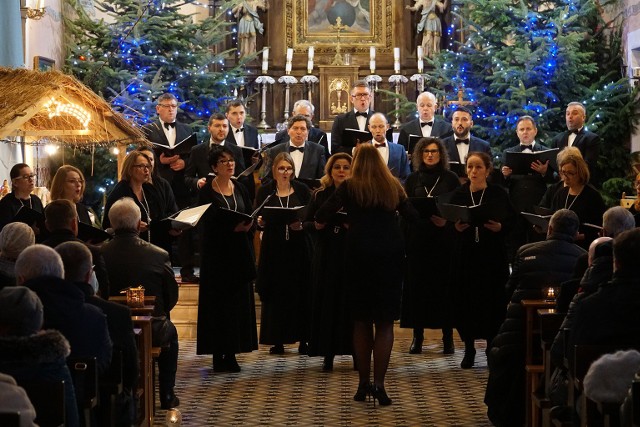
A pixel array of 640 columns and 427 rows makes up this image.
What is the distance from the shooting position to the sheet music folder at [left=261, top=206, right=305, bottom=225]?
880cm

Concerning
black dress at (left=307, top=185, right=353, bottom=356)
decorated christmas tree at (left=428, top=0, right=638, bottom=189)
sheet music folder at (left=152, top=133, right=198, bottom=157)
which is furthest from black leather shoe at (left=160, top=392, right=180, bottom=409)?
decorated christmas tree at (left=428, top=0, right=638, bottom=189)

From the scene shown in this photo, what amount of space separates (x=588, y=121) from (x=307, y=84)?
15.3 ft

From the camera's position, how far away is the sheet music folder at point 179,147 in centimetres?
1030

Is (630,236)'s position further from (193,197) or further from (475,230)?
(193,197)

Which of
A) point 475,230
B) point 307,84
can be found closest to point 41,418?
point 475,230

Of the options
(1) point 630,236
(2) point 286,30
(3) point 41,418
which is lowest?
(3) point 41,418

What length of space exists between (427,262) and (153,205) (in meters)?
2.22

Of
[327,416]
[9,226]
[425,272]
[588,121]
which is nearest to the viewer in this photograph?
[9,226]

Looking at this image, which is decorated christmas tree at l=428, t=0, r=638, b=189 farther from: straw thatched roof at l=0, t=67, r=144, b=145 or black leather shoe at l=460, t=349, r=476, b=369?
straw thatched roof at l=0, t=67, r=144, b=145

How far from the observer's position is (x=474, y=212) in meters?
8.64

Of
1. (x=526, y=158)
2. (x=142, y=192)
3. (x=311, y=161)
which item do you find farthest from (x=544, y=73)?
(x=142, y=192)

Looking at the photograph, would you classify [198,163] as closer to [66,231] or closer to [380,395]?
[380,395]

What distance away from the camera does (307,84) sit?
664 inches

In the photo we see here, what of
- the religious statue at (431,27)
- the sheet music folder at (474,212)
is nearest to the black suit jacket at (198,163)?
the sheet music folder at (474,212)
